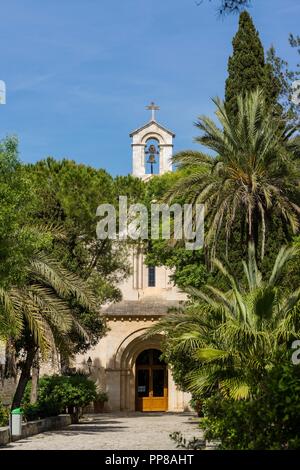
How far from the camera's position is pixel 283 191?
26.7 m

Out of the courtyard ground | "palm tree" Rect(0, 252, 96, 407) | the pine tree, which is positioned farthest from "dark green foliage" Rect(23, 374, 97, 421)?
the pine tree

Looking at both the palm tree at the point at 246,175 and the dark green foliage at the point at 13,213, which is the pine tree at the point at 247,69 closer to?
the palm tree at the point at 246,175

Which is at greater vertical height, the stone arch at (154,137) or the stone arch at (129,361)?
the stone arch at (154,137)

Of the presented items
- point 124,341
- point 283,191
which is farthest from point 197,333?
point 124,341

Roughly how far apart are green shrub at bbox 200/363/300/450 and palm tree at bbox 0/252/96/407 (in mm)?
10845

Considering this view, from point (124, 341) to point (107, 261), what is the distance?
28.5ft

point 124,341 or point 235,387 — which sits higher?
point 124,341

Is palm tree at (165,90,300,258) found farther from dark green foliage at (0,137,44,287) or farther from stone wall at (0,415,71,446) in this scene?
dark green foliage at (0,137,44,287)

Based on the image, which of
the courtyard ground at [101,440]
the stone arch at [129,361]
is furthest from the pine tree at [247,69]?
the stone arch at [129,361]

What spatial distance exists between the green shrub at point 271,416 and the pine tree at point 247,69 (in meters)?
22.6

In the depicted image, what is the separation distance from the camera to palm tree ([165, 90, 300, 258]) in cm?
2622

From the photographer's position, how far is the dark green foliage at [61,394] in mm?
27922

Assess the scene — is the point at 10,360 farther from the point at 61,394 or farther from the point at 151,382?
the point at 151,382
